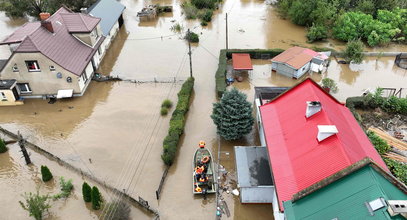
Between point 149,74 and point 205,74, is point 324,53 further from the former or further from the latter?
point 149,74

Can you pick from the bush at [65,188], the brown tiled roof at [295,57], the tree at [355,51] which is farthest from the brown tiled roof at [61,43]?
the tree at [355,51]

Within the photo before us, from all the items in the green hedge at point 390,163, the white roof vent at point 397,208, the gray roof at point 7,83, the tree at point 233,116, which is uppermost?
the gray roof at point 7,83

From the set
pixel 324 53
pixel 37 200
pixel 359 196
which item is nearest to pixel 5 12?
pixel 37 200

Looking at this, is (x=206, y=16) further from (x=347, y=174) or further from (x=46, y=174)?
(x=347, y=174)

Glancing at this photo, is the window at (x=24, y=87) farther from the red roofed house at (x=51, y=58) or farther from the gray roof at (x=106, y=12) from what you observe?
the gray roof at (x=106, y=12)

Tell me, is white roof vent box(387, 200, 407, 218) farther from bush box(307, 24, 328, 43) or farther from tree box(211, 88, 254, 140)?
bush box(307, 24, 328, 43)

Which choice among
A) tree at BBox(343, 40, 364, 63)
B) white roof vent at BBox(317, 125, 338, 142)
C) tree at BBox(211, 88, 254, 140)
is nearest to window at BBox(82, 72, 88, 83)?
tree at BBox(211, 88, 254, 140)
